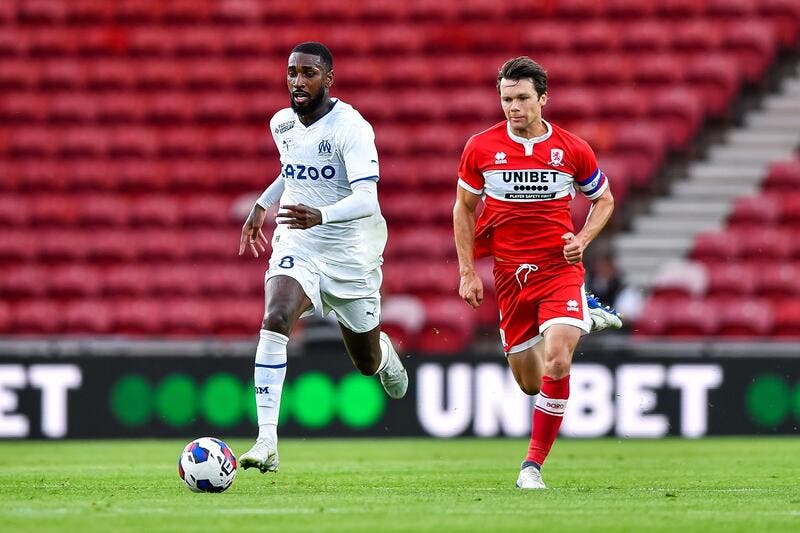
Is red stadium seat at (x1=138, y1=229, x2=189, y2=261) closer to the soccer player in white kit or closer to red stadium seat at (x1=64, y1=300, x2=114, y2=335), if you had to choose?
red stadium seat at (x1=64, y1=300, x2=114, y2=335)

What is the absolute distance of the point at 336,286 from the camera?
8.29 meters

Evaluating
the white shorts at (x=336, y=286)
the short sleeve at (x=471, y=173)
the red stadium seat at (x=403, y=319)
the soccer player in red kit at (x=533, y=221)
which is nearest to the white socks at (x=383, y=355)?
the white shorts at (x=336, y=286)

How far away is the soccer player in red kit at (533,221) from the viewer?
7.83m

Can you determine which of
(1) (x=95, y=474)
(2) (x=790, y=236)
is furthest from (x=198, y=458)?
(2) (x=790, y=236)

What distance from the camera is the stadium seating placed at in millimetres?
15750

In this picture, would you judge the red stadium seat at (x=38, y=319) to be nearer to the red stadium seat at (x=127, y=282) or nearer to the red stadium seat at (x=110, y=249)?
the red stadium seat at (x=127, y=282)

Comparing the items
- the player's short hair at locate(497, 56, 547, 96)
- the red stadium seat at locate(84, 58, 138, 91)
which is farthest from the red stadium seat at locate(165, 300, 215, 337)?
the player's short hair at locate(497, 56, 547, 96)

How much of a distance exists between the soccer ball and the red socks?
1.59m

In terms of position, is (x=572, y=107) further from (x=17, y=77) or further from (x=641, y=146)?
(x=17, y=77)

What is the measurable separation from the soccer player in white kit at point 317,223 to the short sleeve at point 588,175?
3.59 ft

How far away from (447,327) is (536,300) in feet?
23.2

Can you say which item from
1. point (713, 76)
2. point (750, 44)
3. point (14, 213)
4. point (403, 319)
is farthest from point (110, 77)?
point (750, 44)

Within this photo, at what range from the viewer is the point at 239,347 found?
13305 mm

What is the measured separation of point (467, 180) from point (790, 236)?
28.8 feet
